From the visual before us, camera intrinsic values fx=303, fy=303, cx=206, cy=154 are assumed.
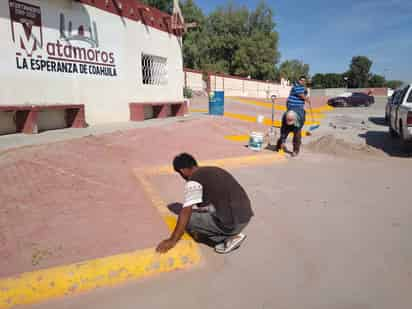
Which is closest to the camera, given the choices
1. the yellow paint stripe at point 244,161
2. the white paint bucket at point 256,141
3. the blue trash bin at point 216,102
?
the yellow paint stripe at point 244,161

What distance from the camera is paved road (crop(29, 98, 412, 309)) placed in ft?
7.54

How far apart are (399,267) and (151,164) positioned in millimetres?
4331

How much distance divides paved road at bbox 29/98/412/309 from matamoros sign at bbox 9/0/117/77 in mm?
5311

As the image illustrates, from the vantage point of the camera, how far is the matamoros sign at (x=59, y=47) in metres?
6.88

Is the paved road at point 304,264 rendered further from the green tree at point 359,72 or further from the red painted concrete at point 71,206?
the green tree at point 359,72

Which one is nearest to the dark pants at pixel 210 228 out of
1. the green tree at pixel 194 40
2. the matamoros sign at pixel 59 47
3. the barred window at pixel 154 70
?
the matamoros sign at pixel 59 47

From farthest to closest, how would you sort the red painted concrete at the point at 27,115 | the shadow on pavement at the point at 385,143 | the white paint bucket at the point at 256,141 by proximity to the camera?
the shadow on pavement at the point at 385,143 < the white paint bucket at the point at 256,141 < the red painted concrete at the point at 27,115

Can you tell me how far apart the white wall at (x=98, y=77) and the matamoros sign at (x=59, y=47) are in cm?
8

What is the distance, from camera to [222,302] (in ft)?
7.50

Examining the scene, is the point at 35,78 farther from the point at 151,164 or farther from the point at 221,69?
the point at 221,69

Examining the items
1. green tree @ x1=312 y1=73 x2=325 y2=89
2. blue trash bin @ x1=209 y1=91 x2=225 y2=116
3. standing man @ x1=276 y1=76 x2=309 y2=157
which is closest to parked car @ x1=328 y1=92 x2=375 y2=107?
blue trash bin @ x1=209 y1=91 x2=225 y2=116

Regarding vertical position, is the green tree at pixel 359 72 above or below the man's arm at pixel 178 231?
above

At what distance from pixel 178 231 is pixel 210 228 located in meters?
0.39

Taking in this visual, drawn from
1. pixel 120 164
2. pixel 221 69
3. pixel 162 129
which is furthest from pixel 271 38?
pixel 120 164
